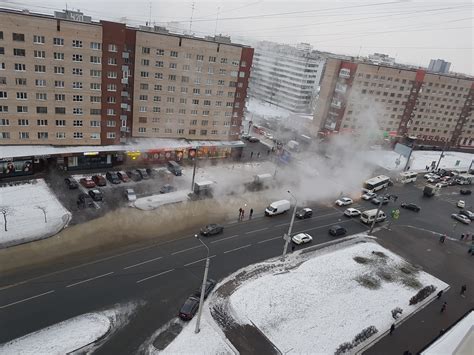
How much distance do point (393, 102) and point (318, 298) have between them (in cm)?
7607

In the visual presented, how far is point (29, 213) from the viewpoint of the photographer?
142 feet

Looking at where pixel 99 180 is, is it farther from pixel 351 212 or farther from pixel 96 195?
pixel 351 212

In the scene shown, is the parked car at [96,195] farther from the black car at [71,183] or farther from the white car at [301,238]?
the white car at [301,238]

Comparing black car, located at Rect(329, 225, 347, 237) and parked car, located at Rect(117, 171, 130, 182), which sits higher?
black car, located at Rect(329, 225, 347, 237)

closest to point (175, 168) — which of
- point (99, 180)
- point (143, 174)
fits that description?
point (143, 174)

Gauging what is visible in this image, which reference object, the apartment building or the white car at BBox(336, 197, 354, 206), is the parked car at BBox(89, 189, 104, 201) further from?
the apartment building

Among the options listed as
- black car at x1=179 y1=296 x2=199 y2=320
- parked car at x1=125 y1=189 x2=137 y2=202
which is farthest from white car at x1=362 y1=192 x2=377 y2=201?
black car at x1=179 y1=296 x2=199 y2=320

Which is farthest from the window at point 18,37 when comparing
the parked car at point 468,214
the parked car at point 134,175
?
the parked car at point 468,214

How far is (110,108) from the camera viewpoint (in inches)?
2264

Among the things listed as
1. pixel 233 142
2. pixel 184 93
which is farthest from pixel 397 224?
pixel 184 93

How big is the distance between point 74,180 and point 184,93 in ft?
80.4

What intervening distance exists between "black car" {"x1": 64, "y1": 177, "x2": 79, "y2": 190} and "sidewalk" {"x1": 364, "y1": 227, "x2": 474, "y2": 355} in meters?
41.9

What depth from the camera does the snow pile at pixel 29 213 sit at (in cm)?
3925

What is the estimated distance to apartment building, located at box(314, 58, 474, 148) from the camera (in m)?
91.1
